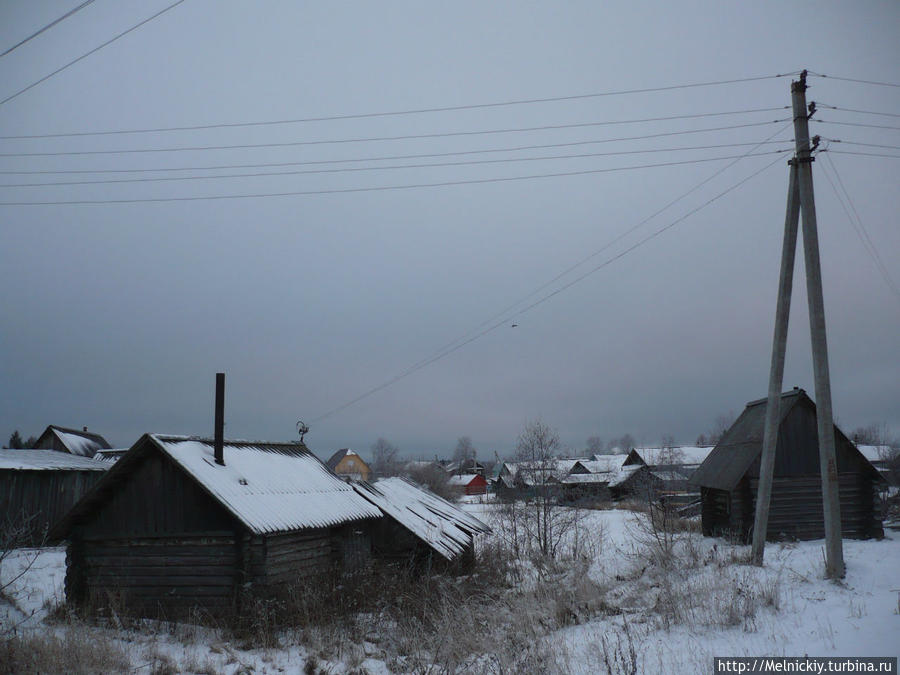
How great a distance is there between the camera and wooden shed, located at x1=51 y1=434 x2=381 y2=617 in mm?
14945

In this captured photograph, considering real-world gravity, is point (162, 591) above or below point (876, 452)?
below

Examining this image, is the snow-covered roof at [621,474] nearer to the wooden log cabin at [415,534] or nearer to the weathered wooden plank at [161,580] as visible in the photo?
the wooden log cabin at [415,534]

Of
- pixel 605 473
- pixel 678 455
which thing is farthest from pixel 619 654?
pixel 605 473

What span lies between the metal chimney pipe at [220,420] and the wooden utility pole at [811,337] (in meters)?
13.5

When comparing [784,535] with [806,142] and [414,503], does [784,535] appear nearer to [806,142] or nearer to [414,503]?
[414,503]

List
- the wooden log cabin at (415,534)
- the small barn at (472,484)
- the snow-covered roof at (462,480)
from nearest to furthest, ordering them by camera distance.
A: the wooden log cabin at (415,534) → the small barn at (472,484) → the snow-covered roof at (462,480)

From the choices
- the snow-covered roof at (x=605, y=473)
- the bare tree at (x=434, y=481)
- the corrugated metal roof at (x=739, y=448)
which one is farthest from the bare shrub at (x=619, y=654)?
the bare tree at (x=434, y=481)

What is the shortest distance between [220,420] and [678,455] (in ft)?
201

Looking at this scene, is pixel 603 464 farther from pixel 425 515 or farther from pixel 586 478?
Answer: pixel 425 515

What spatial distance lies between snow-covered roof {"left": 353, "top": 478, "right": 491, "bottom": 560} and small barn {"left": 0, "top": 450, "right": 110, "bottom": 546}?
49.3 ft

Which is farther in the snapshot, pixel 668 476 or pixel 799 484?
pixel 668 476

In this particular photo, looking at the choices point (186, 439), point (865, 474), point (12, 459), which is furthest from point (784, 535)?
point (12, 459)

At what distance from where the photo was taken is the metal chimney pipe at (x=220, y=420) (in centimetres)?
1706

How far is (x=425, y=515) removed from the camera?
840 inches
